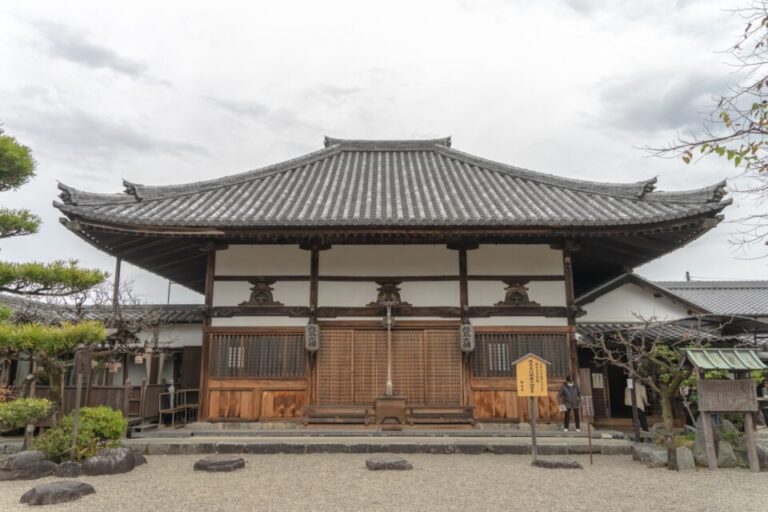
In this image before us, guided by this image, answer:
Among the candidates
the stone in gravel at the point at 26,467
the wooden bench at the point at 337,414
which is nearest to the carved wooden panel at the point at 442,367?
the wooden bench at the point at 337,414

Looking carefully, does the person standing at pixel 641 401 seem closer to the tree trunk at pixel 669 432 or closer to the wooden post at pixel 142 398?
the tree trunk at pixel 669 432

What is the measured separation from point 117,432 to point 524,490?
684 cm

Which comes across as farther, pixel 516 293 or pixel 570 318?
pixel 516 293

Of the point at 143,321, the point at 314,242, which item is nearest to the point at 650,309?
the point at 314,242

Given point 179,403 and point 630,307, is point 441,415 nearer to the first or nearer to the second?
point 630,307

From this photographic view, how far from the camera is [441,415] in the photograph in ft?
37.0

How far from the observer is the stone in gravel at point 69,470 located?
310 inches

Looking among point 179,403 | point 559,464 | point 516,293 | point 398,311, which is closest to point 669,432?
point 559,464

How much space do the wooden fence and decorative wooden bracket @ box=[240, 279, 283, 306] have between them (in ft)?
10.1

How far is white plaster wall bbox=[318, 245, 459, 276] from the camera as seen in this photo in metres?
12.2

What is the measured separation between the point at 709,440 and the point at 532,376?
296 centimetres

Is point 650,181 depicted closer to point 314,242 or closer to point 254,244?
point 314,242

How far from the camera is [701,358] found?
869 cm

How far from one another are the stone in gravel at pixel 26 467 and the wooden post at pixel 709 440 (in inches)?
412
